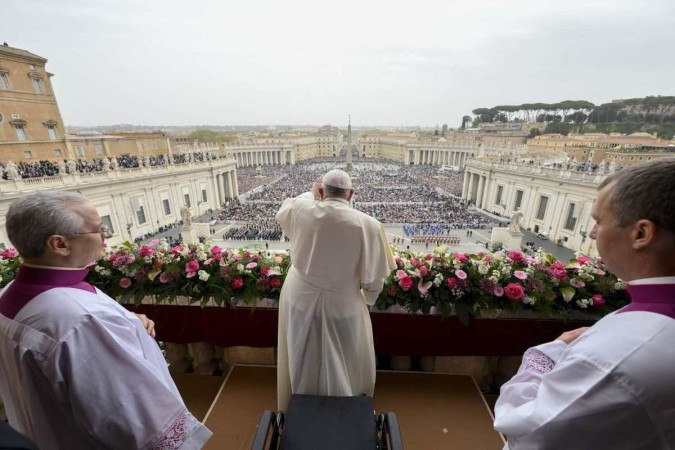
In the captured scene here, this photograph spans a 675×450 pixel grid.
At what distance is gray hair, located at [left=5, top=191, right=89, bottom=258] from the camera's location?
107cm

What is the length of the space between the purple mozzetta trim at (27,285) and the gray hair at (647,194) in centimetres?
186

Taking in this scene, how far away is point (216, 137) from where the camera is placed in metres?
64.9

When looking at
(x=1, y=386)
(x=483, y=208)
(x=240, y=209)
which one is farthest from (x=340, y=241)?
(x=483, y=208)

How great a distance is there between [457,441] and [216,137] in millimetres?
71317

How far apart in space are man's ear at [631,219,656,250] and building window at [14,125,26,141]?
2485 cm

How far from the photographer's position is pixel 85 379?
1.03 m

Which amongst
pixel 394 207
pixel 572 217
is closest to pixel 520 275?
pixel 572 217

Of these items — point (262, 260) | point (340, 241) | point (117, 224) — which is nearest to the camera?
point (340, 241)

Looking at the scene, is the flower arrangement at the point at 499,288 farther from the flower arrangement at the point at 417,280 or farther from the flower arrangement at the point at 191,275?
the flower arrangement at the point at 191,275

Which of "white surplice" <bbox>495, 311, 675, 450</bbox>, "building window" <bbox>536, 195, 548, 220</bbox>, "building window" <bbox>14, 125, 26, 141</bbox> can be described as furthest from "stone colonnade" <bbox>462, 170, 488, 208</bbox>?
"building window" <bbox>14, 125, 26, 141</bbox>

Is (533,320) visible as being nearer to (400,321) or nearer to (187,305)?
(400,321)

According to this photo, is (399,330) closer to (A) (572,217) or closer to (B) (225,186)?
(A) (572,217)

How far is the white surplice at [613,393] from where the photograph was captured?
0.71 metres

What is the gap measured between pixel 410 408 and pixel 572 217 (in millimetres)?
21344
